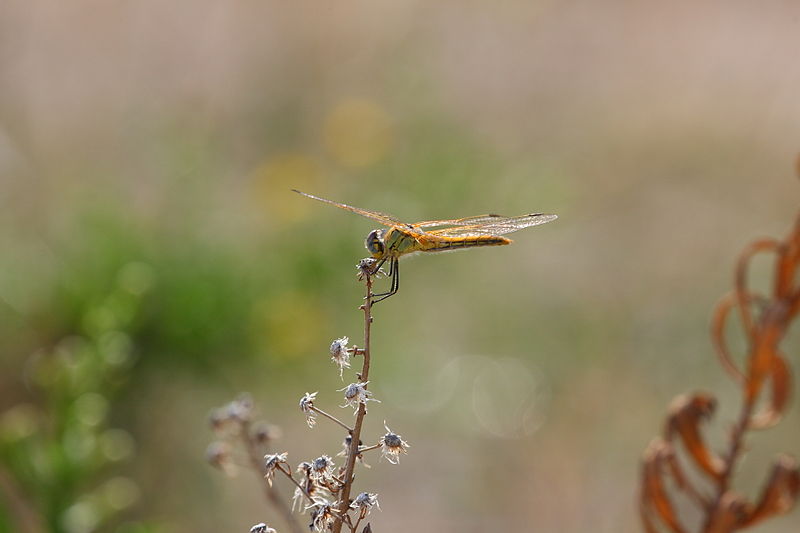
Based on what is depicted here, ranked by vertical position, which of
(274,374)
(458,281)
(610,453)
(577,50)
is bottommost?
(610,453)

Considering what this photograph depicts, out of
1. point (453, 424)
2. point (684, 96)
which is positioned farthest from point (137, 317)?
point (684, 96)

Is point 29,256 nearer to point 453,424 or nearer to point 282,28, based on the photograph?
point 453,424

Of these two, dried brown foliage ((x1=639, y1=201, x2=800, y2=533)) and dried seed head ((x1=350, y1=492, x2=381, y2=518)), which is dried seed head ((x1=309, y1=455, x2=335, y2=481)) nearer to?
dried seed head ((x1=350, y1=492, x2=381, y2=518))

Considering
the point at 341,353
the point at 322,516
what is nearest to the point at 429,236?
the point at 341,353

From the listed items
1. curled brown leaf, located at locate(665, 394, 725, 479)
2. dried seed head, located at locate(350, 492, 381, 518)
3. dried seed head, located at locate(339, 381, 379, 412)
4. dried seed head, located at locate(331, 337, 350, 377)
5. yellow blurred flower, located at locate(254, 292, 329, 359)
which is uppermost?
yellow blurred flower, located at locate(254, 292, 329, 359)

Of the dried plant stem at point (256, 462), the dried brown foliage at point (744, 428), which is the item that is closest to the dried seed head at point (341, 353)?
the dried plant stem at point (256, 462)

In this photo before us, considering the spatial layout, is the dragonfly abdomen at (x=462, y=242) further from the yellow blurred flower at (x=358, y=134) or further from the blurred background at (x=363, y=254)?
the yellow blurred flower at (x=358, y=134)

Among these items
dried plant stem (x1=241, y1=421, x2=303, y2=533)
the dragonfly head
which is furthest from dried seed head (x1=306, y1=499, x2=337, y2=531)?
the dragonfly head

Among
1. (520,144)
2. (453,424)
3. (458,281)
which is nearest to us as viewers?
(453,424)
